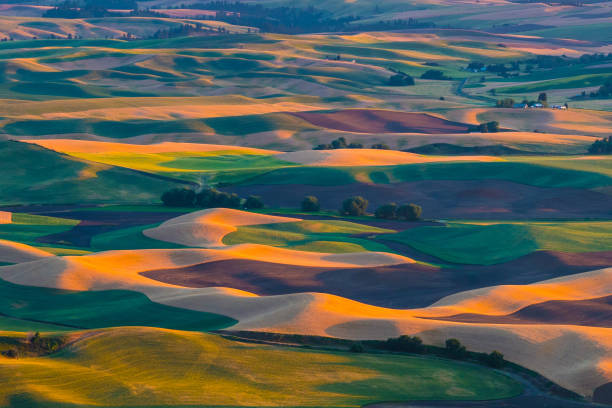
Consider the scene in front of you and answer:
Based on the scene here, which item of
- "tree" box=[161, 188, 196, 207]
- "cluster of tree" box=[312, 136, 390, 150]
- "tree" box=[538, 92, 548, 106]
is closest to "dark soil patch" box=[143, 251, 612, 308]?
"tree" box=[161, 188, 196, 207]

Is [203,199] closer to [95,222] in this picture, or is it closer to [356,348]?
[95,222]

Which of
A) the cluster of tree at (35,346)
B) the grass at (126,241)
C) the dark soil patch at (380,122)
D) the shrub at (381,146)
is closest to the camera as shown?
the cluster of tree at (35,346)

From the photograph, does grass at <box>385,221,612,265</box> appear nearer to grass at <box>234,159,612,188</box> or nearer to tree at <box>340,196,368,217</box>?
tree at <box>340,196,368,217</box>

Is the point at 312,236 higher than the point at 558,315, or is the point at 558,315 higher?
the point at 558,315

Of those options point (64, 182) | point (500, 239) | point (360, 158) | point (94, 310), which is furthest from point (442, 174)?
point (94, 310)

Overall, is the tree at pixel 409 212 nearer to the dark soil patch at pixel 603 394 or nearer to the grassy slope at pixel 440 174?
the grassy slope at pixel 440 174

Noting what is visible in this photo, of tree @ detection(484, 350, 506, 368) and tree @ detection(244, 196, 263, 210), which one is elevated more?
tree @ detection(484, 350, 506, 368)

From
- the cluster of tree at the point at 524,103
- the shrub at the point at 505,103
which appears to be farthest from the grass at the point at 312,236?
the cluster of tree at the point at 524,103
